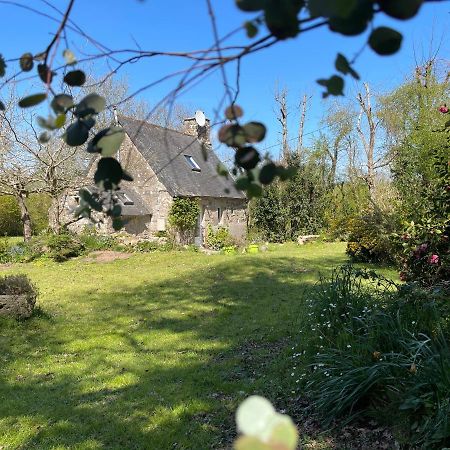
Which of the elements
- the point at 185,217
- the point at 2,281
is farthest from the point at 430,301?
the point at 185,217

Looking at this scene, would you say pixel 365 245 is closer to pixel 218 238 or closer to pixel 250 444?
pixel 218 238

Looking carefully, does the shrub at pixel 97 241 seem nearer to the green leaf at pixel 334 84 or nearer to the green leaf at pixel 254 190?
the green leaf at pixel 254 190

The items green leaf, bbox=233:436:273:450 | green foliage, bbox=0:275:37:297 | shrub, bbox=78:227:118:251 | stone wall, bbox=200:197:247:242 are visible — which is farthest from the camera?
stone wall, bbox=200:197:247:242

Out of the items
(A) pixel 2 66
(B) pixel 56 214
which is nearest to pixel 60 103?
(A) pixel 2 66

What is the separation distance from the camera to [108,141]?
3.32ft

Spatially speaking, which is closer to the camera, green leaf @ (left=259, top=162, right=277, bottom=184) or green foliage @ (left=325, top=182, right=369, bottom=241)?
green leaf @ (left=259, top=162, right=277, bottom=184)

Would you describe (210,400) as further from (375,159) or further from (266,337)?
(375,159)

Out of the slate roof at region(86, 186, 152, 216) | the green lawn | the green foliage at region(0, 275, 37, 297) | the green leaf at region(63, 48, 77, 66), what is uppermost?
the green leaf at region(63, 48, 77, 66)

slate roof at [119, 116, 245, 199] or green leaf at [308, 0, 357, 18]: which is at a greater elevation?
slate roof at [119, 116, 245, 199]

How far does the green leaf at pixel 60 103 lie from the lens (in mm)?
1039

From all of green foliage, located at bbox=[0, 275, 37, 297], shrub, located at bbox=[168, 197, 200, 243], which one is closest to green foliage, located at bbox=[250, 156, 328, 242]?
shrub, located at bbox=[168, 197, 200, 243]

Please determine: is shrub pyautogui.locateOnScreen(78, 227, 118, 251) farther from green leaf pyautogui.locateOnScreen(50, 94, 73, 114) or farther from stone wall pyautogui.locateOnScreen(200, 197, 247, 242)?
green leaf pyautogui.locateOnScreen(50, 94, 73, 114)

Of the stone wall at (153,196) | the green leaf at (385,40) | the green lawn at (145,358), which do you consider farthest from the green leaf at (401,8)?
the stone wall at (153,196)

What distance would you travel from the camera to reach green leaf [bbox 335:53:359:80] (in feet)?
2.88
